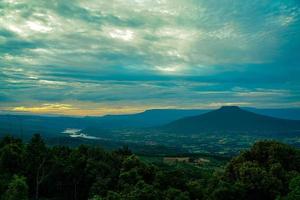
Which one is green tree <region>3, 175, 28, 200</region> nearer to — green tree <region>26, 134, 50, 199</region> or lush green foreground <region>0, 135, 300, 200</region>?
lush green foreground <region>0, 135, 300, 200</region>

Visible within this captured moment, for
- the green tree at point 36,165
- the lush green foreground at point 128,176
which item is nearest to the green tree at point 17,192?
the lush green foreground at point 128,176

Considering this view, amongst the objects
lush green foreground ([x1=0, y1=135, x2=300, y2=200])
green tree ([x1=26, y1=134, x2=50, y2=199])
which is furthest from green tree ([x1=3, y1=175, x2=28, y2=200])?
green tree ([x1=26, y1=134, x2=50, y2=199])

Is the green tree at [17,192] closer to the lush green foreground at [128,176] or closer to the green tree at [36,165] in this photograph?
the lush green foreground at [128,176]

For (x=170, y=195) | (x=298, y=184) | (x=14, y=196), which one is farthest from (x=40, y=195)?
(x=298, y=184)

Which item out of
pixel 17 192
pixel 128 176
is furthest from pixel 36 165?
pixel 128 176

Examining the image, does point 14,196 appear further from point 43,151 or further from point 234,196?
point 234,196

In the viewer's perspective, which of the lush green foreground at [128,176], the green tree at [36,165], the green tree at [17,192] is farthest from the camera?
the green tree at [36,165]

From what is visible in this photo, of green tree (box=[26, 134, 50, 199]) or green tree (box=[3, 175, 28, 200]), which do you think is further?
green tree (box=[26, 134, 50, 199])

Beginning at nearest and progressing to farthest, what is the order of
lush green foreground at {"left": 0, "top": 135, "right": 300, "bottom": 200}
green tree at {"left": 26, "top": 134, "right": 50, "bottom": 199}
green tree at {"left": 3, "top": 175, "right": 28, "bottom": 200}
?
lush green foreground at {"left": 0, "top": 135, "right": 300, "bottom": 200} < green tree at {"left": 3, "top": 175, "right": 28, "bottom": 200} < green tree at {"left": 26, "top": 134, "right": 50, "bottom": 199}
